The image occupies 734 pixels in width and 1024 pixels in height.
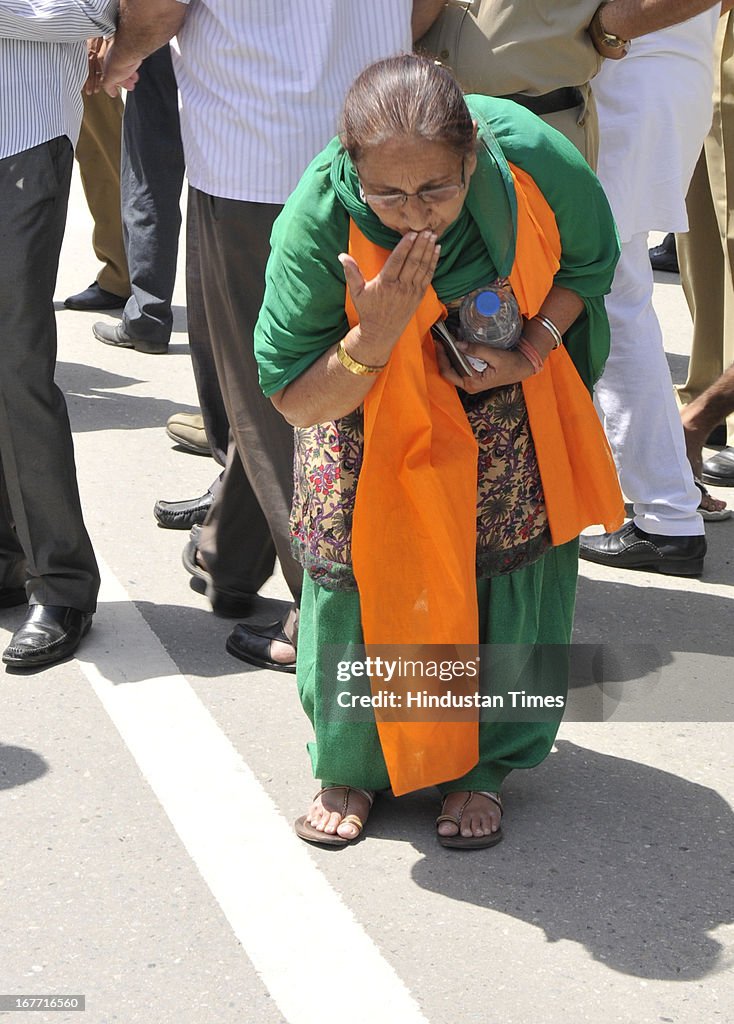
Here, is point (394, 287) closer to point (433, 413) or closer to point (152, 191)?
point (433, 413)

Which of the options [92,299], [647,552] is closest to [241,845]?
[647,552]

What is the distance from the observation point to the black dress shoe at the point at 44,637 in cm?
360

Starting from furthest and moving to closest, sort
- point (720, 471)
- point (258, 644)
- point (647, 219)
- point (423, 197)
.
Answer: point (720, 471) < point (647, 219) < point (258, 644) < point (423, 197)

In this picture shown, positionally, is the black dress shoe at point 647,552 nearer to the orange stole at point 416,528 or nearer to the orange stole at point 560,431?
the orange stole at point 560,431

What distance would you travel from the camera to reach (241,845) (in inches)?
115

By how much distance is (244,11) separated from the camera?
10.7 ft

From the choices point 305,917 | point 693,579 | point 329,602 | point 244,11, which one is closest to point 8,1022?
point 305,917

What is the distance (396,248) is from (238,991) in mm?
Result: 1280

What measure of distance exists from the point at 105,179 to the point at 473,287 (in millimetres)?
4708

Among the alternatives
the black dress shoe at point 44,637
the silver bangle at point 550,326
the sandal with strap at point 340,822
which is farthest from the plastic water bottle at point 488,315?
the black dress shoe at point 44,637

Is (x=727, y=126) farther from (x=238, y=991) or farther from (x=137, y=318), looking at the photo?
(x=238, y=991)

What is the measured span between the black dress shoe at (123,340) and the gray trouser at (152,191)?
6cm

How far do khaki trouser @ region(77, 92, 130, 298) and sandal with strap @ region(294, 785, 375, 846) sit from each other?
445 centimetres

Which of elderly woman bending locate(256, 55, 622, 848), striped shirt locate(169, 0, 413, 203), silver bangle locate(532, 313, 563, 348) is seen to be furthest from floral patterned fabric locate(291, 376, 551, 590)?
striped shirt locate(169, 0, 413, 203)
